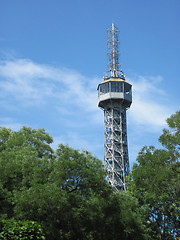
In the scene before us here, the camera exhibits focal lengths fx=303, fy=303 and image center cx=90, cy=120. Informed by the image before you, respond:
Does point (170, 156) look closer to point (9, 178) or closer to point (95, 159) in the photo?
point (95, 159)

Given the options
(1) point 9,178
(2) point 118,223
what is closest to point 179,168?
(2) point 118,223

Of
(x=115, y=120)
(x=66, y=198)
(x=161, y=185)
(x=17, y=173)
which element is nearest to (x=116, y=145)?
(x=115, y=120)

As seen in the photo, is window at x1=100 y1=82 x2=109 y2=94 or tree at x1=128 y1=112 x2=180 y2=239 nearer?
tree at x1=128 y1=112 x2=180 y2=239

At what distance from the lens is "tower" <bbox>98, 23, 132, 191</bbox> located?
281 ft

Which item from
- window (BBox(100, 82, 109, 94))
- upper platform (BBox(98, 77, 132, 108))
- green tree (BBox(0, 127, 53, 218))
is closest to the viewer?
green tree (BBox(0, 127, 53, 218))

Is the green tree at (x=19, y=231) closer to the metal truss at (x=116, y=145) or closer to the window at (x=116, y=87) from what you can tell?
the metal truss at (x=116, y=145)

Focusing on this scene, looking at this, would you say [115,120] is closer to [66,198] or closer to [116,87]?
[116,87]

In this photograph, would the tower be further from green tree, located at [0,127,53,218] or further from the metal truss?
green tree, located at [0,127,53,218]

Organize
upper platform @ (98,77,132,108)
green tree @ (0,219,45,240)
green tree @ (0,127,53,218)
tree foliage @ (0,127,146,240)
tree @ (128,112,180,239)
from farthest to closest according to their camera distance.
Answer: upper platform @ (98,77,132,108) → tree @ (128,112,180,239) → green tree @ (0,127,53,218) → tree foliage @ (0,127,146,240) → green tree @ (0,219,45,240)

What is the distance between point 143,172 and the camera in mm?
33375

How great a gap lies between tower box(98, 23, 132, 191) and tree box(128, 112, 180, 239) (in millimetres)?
47800

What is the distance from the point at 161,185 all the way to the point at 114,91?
198ft

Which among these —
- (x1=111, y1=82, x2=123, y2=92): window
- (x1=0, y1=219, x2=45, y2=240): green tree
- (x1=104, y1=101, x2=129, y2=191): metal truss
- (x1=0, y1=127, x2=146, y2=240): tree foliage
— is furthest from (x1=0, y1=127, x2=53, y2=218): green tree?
(x1=111, y1=82, x2=123, y2=92): window

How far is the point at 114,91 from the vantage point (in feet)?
296
